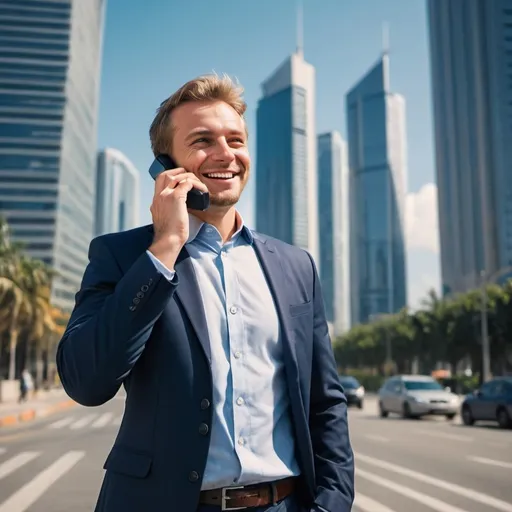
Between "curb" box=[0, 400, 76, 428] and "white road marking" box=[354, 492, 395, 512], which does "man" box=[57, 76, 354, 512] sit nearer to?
"white road marking" box=[354, 492, 395, 512]

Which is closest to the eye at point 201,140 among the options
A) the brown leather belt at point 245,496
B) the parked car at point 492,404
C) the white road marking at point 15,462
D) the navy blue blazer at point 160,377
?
the navy blue blazer at point 160,377

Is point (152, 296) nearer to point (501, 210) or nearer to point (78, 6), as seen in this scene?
point (501, 210)

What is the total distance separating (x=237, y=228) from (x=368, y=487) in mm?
6618

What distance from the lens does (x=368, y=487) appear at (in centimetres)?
779

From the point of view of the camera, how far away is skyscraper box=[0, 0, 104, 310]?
117 metres

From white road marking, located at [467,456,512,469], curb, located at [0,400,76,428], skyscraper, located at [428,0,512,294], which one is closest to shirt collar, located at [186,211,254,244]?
white road marking, located at [467,456,512,469]

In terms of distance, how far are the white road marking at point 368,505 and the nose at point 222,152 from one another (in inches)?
213

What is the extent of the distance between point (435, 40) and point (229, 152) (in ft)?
553

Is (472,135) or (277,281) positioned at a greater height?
(472,135)

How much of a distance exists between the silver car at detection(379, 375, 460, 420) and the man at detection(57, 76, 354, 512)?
20.6m

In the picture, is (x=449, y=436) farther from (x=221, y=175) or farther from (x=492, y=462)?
(x=221, y=175)

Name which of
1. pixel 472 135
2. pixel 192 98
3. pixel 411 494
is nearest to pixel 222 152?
pixel 192 98

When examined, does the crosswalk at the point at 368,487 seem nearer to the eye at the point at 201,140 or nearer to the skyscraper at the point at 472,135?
the eye at the point at 201,140

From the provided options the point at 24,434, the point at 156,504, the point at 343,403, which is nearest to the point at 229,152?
the point at 343,403
